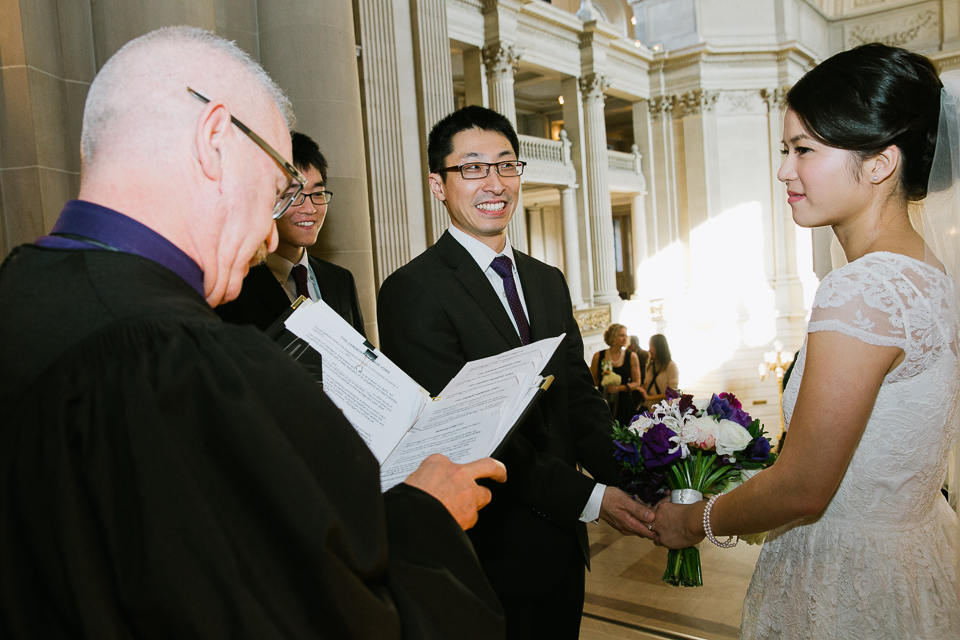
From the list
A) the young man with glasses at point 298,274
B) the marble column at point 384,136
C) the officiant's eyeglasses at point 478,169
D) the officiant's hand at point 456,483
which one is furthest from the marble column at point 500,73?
the officiant's hand at point 456,483

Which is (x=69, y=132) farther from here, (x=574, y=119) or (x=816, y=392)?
(x=574, y=119)

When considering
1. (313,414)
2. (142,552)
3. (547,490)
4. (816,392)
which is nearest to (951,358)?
(816,392)

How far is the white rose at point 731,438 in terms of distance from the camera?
216cm

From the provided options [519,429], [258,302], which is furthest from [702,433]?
[258,302]

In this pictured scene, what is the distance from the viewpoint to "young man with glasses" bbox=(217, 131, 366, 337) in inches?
124

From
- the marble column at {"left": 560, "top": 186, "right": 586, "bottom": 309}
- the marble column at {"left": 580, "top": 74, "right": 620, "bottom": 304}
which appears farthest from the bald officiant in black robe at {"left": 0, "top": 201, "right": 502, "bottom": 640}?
the marble column at {"left": 580, "top": 74, "right": 620, "bottom": 304}

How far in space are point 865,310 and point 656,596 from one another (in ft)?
11.2

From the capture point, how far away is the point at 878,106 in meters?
1.78

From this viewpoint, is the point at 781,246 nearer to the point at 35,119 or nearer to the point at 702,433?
the point at 702,433

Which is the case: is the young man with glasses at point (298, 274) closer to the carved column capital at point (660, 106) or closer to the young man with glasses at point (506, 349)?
the young man with glasses at point (506, 349)

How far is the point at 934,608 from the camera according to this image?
183 cm

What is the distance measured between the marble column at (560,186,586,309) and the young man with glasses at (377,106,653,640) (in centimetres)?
1656

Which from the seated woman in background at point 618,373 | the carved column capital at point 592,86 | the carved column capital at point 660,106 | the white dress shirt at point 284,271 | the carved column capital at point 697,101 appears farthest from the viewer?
the carved column capital at point 660,106

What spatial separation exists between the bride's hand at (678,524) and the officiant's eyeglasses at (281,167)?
5.34 ft
